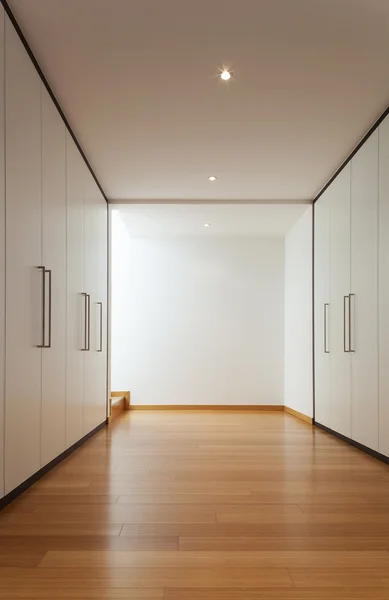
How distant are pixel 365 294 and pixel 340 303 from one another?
840 millimetres

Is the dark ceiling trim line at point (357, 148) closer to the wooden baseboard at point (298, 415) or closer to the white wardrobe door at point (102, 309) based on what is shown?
the white wardrobe door at point (102, 309)

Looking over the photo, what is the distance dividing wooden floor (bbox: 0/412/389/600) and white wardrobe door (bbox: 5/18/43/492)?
336 mm

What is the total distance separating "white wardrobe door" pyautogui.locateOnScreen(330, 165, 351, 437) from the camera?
5492 millimetres

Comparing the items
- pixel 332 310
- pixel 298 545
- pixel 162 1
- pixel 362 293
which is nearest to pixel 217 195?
pixel 332 310

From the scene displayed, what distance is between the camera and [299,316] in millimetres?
7938

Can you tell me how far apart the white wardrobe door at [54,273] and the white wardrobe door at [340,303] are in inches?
98.7

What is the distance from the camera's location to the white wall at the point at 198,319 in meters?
8.88

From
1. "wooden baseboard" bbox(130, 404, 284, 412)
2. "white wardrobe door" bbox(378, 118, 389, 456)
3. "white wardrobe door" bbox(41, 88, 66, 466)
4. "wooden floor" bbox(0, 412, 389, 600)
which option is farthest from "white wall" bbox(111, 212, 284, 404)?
"white wardrobe door" bbox(378, 118, 389, 456)

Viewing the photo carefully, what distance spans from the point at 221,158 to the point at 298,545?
3.98m

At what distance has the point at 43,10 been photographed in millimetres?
3318

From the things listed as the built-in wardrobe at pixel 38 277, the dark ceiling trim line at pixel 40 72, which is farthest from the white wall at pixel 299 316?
the dark ceiling trim line at pixel 40 72

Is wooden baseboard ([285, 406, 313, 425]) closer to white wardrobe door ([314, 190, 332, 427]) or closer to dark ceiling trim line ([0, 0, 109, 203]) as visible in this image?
white wardrobe door ([314, 190, 332, 427])

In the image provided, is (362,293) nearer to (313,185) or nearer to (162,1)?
(313,185)

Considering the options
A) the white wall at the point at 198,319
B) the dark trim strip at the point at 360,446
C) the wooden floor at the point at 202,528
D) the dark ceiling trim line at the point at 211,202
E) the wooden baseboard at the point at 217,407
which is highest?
the dark ceiling trim line at the point at 211,202
